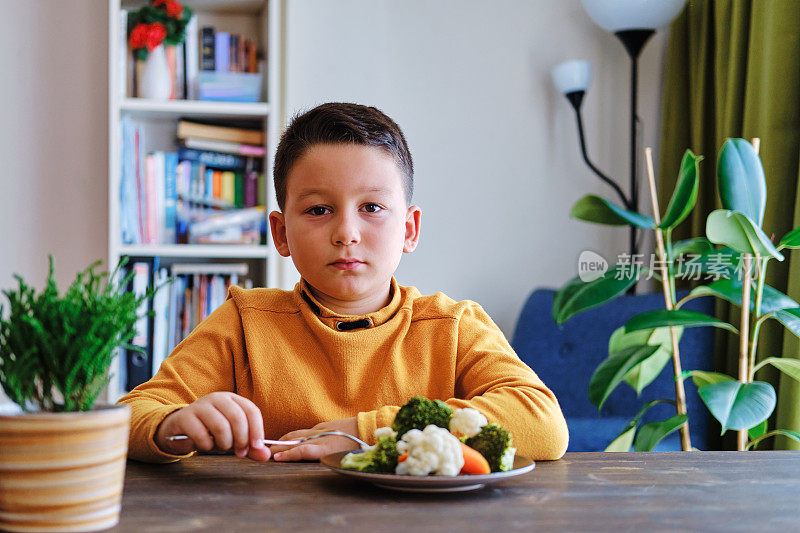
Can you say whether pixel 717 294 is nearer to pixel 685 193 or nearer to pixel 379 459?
pixel 685 193

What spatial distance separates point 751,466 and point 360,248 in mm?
557

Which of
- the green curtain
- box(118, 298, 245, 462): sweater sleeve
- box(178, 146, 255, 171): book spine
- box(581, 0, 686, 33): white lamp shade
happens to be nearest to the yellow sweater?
box(118, 298, 245, 462): sweater sleeve

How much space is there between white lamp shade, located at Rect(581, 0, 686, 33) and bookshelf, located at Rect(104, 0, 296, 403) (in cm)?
105

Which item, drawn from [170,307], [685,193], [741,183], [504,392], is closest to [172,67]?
[170,307]

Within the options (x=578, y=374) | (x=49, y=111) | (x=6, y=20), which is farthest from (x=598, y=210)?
(x=6, y=20)

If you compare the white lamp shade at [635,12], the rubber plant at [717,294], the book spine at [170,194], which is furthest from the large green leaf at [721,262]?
the book spine at [170,194]

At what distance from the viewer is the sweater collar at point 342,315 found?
3.77ft

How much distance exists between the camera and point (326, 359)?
45.1 inches

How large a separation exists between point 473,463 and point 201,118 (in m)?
2.14

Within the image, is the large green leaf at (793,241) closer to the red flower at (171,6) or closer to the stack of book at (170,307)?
the stack of book at (170,307)

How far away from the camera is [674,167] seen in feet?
9.19

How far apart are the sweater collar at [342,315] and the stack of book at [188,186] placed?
1.38m

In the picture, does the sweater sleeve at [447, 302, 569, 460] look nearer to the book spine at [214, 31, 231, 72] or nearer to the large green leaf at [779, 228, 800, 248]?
the large green leaf at [779, 228, 800, 248]

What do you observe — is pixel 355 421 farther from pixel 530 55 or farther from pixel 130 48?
pixel 530 55
